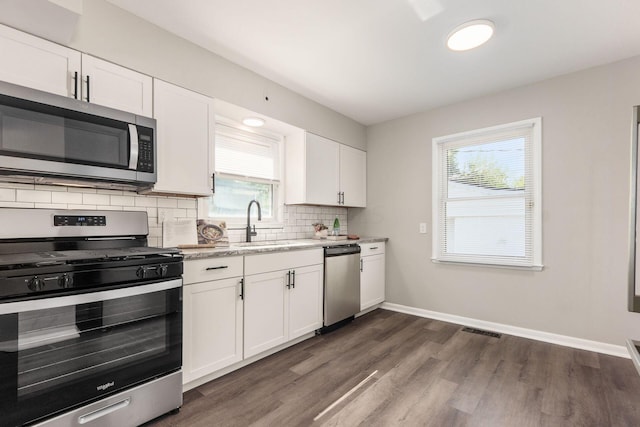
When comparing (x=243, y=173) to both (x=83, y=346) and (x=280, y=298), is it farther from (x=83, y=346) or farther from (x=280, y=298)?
(x=83, y=346)

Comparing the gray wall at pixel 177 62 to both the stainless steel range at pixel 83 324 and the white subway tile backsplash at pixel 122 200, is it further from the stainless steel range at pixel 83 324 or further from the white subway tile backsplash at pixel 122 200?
the stainless steel range at pixel 83 324

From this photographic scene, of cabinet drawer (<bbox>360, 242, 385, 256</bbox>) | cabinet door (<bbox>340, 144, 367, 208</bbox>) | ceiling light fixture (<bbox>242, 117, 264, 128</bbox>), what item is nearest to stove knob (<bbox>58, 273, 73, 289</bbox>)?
ceiling light fixture (<bbox>242, 117, 264, 128</bbox>)

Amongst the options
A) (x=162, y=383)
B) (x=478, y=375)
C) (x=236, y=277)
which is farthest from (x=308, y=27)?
(x=478, y=375)

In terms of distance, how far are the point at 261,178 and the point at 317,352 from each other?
6.05 feet

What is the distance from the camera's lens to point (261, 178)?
10.9 feet

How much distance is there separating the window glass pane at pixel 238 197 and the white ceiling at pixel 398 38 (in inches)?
43.2

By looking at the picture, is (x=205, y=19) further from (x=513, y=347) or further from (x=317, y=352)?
(x=513, y=347)

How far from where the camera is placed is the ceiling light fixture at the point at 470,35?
210 centimetres

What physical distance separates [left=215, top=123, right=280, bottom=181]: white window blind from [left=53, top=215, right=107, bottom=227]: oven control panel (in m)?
1.14

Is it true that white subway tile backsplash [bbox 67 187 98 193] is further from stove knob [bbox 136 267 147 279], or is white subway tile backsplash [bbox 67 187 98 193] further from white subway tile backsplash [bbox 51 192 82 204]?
stove knob [bbox 136 267 147 279]

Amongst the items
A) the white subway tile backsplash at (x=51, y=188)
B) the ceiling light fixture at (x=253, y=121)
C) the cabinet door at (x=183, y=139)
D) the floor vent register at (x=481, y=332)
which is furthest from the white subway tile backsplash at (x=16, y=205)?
the floor vent register at (x=481, y=332)

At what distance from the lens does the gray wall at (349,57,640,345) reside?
2609 millimetres

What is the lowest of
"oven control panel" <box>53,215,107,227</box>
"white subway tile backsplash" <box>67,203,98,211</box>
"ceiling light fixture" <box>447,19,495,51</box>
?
"oven control panel" <box>53,215,107,227</box>

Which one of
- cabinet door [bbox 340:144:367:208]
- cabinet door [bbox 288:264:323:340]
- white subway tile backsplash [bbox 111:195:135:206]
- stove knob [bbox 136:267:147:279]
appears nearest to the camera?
stove knob [bbox 136:267:147:279]
